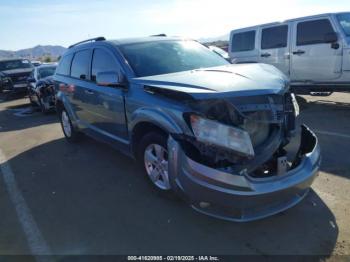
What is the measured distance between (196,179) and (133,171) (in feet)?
7.21

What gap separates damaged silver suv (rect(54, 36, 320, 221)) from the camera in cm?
310

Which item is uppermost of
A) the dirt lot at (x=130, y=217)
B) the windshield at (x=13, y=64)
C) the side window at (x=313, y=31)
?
the side window at (x=313, y=31)

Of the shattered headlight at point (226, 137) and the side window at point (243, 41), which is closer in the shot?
the shattered headlight at point (226, 137)

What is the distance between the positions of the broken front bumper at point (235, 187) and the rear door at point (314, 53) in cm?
569

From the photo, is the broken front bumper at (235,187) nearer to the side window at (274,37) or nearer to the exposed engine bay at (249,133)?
the exposed engine bay at (249,133)

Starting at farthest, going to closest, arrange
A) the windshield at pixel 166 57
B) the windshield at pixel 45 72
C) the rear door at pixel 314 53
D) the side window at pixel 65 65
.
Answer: the windshield at pixel 45 72 → the rear door at pixel 314 53 → the side window at pixel 65 65 → the windshield at pixel 166 57

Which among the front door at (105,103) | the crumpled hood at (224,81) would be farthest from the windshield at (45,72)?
the crumpled hood at (224,81)

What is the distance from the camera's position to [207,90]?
3.26 meters

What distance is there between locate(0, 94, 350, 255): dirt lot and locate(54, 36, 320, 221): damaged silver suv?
271 mm

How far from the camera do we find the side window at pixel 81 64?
560cm

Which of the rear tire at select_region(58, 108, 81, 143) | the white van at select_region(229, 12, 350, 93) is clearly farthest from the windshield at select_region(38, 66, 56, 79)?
the white van at select_region(229, 12, 350, 93)

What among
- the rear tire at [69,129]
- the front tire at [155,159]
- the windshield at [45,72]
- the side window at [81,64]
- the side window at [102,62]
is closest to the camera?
the front tire at [155,159]

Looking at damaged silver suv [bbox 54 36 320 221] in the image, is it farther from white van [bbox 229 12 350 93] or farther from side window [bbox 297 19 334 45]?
side window [bbox 297 19 334 45]

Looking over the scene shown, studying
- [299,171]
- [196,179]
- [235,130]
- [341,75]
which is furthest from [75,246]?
[341,75]
